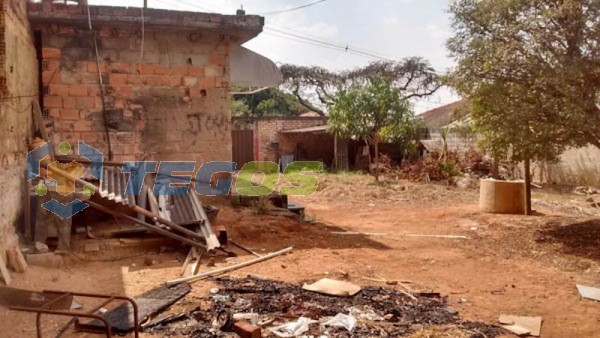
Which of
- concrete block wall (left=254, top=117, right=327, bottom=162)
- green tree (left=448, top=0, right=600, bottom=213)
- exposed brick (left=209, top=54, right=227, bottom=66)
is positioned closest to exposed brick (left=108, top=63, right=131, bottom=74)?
exposed brick (left=209, top=54, right=227, bottom=66)

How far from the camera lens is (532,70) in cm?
768

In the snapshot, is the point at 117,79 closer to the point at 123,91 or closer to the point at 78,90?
the point at 123,91

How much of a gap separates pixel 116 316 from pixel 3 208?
206cm

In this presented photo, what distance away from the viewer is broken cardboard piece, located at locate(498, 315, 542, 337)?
4.37 metres

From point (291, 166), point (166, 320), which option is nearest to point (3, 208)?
point (166, 320)

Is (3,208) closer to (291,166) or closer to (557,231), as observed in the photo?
(557,231)

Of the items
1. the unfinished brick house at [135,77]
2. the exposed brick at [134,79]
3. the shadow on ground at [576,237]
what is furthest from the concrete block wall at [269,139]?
the shadow on ground at [576,237]

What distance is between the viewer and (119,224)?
7.09m

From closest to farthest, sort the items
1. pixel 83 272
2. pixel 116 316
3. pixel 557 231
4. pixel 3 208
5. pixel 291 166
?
pixel 116 316 < pixel 3 208 < pixel 83 272 < pixel 557 231 < pixel 291 166

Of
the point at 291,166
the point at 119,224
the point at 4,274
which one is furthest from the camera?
the point at 291,166

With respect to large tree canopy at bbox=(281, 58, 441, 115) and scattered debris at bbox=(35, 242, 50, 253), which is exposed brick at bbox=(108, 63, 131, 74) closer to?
scattered debris at bbox=(35, 242, 50, 253)

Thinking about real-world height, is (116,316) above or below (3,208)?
below

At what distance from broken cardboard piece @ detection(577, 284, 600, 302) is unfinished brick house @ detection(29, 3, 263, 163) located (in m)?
6.11

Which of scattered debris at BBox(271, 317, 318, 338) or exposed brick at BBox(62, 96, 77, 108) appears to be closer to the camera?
scattered debris at BBox(271, 317, 318, 338)
